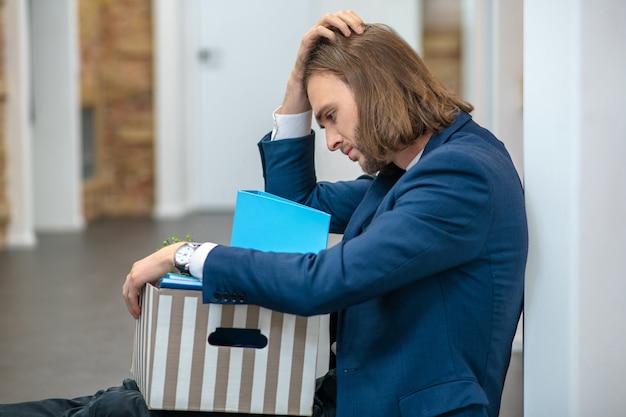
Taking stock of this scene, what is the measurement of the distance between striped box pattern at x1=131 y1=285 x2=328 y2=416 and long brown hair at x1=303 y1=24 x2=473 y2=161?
0.32m

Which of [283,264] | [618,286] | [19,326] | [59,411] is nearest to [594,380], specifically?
[618,286]

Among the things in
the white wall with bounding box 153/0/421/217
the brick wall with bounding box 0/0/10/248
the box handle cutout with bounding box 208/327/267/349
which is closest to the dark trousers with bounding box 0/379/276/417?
the box handle cutout with bounding box 208/327/267/349

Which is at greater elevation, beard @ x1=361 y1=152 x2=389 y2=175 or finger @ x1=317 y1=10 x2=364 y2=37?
finger @ x1=317 y1=10 x2=364 y2=37

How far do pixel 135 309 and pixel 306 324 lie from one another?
0.31 metres

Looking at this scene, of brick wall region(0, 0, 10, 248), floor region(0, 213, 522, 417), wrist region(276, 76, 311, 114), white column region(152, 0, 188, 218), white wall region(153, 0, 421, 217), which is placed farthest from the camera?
white wall region(153, 0, 421, 217)

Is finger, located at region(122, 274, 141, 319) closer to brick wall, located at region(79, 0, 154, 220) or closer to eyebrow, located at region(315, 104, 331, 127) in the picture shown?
eyebrow, located at region(315, 104, 331, 127)

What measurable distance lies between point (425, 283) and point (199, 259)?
0.36m

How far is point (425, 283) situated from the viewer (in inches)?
60.2

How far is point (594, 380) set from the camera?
157cm

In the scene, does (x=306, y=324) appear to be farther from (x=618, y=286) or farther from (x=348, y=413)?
(x=618, y=286)

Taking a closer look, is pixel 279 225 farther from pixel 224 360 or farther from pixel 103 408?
pixel 103 408

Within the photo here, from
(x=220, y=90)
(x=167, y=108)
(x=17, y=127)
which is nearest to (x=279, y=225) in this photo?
(x=17, y=127)

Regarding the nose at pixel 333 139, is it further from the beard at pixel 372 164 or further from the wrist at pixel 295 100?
the wrist at pixel 295 100

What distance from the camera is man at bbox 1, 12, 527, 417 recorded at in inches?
57.0
